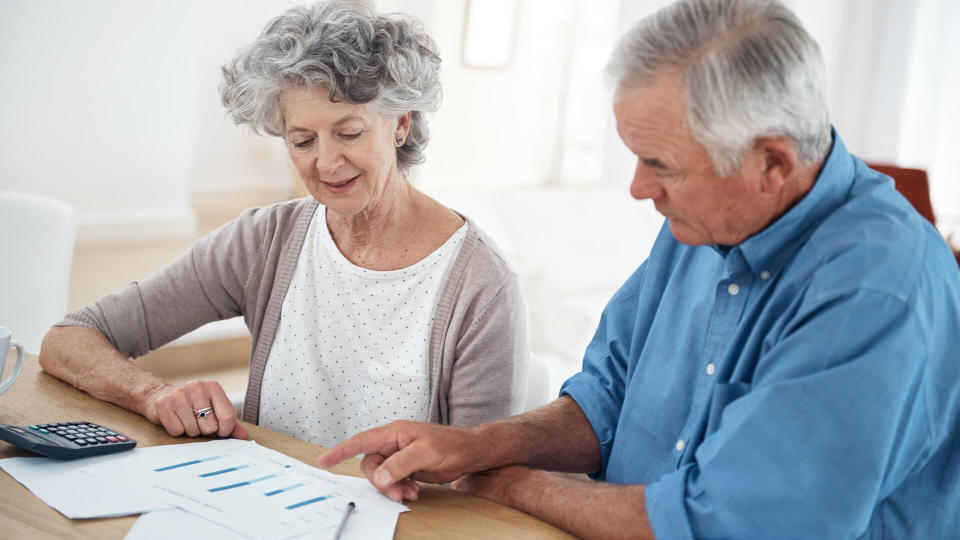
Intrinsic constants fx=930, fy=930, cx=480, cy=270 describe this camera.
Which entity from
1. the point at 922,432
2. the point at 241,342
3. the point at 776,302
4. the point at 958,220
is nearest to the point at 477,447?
the point at 776,302

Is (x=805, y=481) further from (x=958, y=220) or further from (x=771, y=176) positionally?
(x=958, y=220)

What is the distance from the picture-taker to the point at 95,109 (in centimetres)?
318

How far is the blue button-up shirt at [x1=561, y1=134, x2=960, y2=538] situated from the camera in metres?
1.01

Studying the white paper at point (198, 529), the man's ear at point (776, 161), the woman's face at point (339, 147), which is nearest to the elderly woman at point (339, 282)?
the woman's face at point (339, 147)

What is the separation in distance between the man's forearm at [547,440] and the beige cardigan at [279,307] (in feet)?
0.53

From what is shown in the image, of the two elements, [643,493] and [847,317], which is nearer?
[847,317]

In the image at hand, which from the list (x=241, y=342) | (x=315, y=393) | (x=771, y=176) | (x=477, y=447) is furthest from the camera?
(x=241, y=342)

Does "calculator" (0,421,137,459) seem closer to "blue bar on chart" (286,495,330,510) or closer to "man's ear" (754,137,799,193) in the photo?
"blue bar on chart" (286,495,330,510)

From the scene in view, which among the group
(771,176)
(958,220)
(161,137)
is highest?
(771,176)

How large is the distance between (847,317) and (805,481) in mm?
187

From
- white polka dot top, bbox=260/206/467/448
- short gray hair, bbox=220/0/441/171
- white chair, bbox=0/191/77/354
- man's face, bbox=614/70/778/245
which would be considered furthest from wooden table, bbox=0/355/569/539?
white chair, bbox=0/191/77/354

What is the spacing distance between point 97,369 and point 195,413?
11.2 inches

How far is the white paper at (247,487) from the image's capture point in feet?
3.62

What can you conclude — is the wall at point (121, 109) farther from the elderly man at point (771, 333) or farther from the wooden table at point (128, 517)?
the elderly man at point (771, 333)
